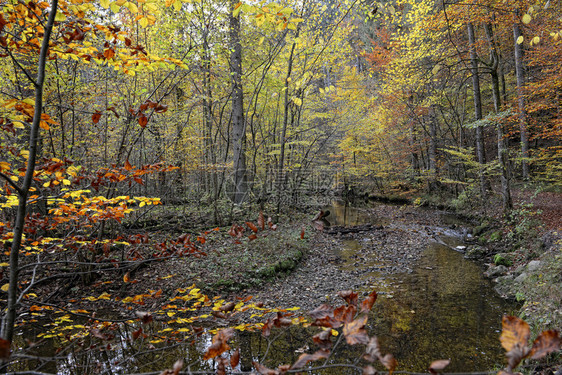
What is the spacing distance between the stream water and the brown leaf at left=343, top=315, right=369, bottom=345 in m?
2.15

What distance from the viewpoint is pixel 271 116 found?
13891 millimetres

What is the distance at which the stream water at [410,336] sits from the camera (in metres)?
3.73

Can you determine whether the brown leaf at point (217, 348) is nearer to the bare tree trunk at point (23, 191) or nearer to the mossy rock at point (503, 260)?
the bare tree trunk at point (23, 191)

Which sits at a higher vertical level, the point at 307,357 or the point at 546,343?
the point at 546,343

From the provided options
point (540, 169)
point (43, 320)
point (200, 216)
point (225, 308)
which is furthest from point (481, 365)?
point (540, 169)

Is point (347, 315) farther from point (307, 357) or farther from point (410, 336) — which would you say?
point (410, 336)

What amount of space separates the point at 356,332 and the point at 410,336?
4000mm

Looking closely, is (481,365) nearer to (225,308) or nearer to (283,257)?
(225,308)

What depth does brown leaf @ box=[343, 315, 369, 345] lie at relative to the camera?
1.16m

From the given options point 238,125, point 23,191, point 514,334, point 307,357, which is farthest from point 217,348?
point 238,125

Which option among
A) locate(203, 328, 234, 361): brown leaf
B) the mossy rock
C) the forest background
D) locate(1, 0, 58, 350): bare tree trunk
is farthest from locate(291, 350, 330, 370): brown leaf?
the mossy rock

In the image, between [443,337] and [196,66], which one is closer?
[443,337]

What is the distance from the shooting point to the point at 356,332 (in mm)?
1217

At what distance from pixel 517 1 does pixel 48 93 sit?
38.8 feet
